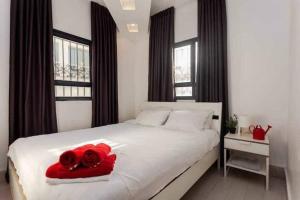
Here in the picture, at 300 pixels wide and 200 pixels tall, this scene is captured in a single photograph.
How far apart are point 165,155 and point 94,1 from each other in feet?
9.87

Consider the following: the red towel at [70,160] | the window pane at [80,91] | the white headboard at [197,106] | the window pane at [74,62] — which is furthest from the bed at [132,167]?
the window pane at [74,62]

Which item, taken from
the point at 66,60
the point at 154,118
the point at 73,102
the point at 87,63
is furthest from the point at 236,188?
the point at 66,60

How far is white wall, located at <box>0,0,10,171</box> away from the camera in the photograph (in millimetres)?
2033

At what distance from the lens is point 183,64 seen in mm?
3020

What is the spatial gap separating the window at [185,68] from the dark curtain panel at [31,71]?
214 cm

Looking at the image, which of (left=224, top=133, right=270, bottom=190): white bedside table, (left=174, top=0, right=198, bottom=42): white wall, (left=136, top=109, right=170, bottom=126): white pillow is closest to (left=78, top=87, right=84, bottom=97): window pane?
(left=136, top=109, right=170, bottom=126): white pillow

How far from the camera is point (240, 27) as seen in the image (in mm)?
2385

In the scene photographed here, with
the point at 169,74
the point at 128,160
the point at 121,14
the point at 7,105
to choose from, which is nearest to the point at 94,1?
the point at 121,14

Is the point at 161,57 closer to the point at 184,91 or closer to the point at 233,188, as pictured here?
the point at 184,91

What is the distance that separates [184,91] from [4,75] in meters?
2.72

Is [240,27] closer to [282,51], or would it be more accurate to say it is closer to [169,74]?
[282,51]

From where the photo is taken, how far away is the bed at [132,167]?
0.85 meters

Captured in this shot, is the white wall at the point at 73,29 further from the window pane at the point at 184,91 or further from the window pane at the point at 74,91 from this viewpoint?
the window pane at the point at 184,91

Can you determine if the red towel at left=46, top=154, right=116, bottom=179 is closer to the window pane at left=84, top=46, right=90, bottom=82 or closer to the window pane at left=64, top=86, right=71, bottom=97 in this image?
the window pane at left=64, top=86, right=71, bottom=97
